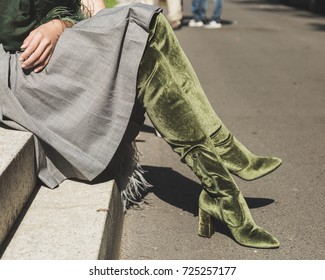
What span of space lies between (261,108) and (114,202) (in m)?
3.43

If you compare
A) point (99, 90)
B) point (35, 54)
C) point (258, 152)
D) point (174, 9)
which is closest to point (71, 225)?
point (99, 90)

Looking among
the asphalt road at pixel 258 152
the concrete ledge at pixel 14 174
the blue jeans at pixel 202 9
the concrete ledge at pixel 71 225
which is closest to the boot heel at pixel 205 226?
the asphalt road at pixel 258 152

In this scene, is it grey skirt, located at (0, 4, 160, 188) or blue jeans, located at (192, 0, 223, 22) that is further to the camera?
blue jeans, located at (192, 0, 223, 22)

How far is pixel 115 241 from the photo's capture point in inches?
105

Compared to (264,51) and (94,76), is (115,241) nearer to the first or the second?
(94,76)

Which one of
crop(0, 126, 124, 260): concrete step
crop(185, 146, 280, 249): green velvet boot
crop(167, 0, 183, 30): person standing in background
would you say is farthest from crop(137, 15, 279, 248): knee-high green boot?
crop(167, 0, 183, 30): person standing in background

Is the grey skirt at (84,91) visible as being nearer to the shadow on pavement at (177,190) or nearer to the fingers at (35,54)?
the fingers at (35,54)

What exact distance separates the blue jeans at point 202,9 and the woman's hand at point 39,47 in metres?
10.4

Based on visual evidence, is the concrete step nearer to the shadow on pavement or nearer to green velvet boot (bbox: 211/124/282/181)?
green velvet boot (bbox: 211/124/282/181)

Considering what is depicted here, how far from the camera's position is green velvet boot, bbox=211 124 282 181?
2955 mm

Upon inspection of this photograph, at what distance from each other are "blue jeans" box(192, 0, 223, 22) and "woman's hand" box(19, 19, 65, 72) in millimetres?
10438

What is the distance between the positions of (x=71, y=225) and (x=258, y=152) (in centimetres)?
241

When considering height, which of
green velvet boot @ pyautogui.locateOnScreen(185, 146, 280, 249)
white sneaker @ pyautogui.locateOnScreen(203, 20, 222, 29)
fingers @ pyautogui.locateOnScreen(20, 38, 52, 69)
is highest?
fingers @ pyautogui.locateOnScreen(20, 38, 52, 69)

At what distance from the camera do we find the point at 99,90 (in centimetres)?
270
